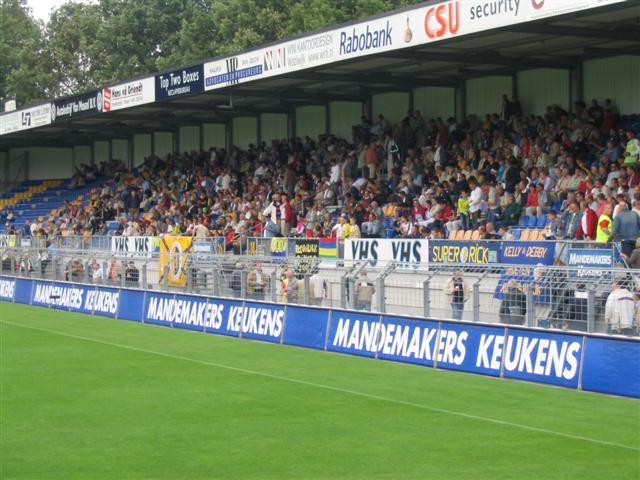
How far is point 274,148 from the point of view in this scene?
133 feet

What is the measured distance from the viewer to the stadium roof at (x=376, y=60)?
23.5 metres

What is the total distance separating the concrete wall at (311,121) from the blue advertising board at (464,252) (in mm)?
17326

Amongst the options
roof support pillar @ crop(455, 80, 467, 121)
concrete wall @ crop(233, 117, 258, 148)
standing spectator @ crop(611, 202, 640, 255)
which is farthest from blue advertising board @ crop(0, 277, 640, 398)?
concrete wall @ crop(233, 117, 258, 148)

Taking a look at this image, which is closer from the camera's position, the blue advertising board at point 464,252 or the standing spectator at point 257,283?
the blue advertising board at point 464,252

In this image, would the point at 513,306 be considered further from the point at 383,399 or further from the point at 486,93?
the point at 486,93

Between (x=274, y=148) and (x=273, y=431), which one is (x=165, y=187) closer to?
(x=274, y=148)

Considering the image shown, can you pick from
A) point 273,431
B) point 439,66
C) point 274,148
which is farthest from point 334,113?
point 273,431

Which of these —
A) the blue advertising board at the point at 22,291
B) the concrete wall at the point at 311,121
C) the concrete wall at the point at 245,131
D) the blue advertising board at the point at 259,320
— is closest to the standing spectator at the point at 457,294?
the blue advertising board at the point at 259,320

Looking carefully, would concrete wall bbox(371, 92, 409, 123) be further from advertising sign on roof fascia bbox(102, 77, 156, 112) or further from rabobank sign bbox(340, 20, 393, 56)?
rabobank sign bbox(340, 20, 393, 56)

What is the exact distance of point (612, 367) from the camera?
550 inches

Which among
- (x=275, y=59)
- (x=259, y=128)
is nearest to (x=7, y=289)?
(x=275, y=59)

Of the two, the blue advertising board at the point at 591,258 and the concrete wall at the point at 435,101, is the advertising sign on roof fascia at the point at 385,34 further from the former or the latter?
the concrete wall at the point at 435,101

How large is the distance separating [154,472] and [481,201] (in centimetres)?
1814

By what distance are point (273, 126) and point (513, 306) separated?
28408 millimetres
